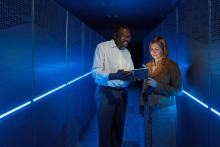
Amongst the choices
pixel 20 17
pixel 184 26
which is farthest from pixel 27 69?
pixel 184 26

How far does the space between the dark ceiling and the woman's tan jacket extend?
22.5 ft

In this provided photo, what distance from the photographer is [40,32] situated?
2.81 metres

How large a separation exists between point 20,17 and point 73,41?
2.38 m

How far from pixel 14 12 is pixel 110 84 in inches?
62.6

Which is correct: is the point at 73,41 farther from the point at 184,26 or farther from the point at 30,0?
the point at 30,0

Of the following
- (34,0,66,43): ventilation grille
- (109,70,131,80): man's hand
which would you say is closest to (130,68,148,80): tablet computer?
(109,70,131,80): man's hand

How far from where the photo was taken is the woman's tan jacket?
10.6 ft

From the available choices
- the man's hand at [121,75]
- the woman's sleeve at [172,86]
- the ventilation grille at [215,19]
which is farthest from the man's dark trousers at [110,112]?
the ventilation grille at [215,19]

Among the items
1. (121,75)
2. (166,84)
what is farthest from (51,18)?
(166,84)

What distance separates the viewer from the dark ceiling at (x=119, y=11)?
10.2 m

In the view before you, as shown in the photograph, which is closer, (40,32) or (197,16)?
(40,32)

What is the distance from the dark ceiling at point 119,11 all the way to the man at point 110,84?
6.58 meters

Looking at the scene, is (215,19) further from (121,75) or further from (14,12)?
(14,12)

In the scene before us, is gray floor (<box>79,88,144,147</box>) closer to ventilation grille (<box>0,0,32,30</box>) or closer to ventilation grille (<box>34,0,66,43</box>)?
ventilation grille (<box>34,0,66,43</box>)
